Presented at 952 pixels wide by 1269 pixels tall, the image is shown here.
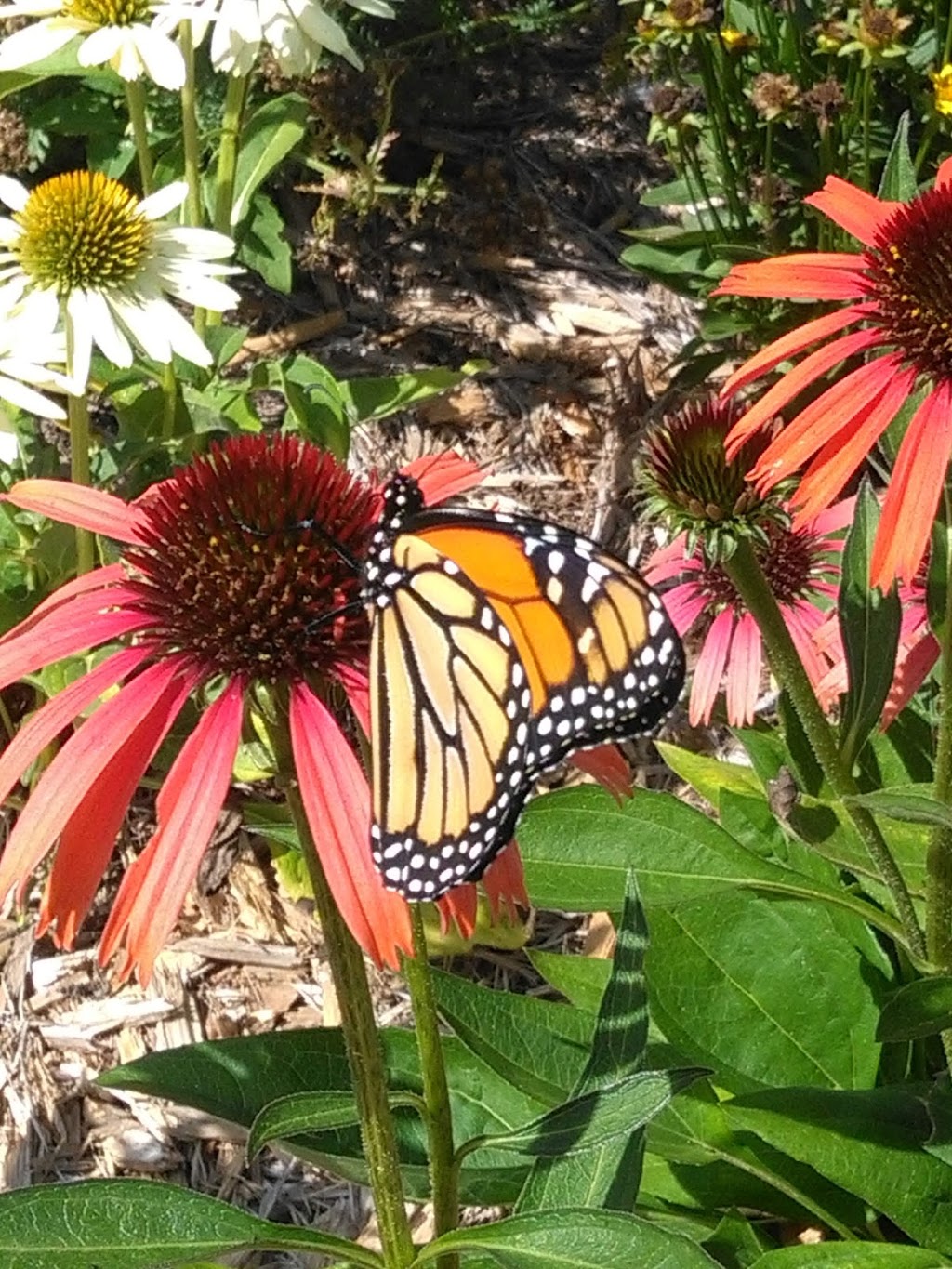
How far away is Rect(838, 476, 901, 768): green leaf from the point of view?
1.39m

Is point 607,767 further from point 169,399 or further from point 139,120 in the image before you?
point 139,120

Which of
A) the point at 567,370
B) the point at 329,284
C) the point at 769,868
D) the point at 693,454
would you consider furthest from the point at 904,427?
the point at 329,284

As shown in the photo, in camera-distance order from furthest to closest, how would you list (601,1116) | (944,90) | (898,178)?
(944,90), (898,178), (601,1116)

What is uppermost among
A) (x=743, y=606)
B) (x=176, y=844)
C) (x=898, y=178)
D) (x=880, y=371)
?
(x=898, y=178)

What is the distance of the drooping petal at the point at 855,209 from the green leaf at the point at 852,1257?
96cm

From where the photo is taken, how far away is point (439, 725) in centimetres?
117

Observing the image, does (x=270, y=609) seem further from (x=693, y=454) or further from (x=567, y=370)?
(x=567, y=370)

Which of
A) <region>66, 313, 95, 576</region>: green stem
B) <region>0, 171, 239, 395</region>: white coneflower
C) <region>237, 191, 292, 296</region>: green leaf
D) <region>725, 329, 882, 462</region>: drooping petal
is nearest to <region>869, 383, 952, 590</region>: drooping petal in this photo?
<region>725, 329, 882, 462</region>: drooping petal

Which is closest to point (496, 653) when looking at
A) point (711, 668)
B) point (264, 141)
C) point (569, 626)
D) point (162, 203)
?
point (569, 626)

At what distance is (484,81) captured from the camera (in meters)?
3.47

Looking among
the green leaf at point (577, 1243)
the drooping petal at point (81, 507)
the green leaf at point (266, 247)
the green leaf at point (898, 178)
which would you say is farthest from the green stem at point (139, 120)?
the green leaf at point (577, 1243)

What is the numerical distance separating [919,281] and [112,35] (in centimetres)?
107

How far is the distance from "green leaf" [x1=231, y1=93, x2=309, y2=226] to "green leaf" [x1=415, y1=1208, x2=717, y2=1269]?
1.60 m

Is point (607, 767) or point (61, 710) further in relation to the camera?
point (607, 767)
